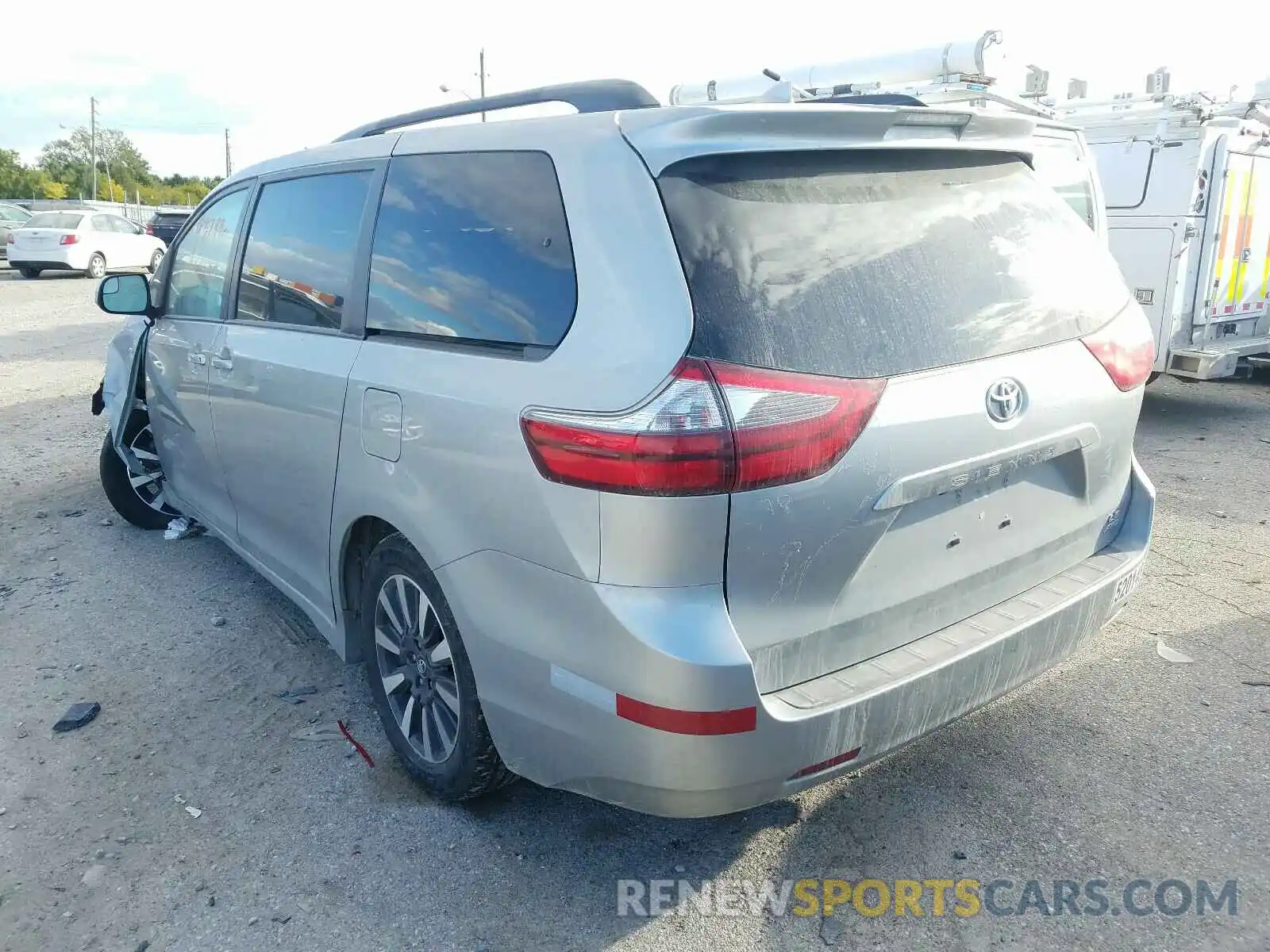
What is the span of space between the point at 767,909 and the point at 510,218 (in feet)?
6.25

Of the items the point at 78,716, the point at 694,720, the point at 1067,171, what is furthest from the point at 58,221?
the point at 694,720

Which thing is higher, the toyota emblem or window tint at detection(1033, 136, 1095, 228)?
window tint at detection(1033, 136, 1095, 228)

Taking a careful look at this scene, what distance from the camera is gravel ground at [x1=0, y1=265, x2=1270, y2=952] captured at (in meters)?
2.52

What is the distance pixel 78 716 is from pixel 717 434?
279cm

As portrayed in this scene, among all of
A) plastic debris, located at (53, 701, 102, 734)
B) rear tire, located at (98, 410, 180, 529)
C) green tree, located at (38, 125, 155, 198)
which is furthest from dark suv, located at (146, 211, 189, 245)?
green tree, located at (38, 125, 155, 198)

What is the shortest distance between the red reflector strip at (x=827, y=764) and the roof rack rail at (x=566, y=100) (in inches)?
65.3

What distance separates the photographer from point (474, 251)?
2.70m

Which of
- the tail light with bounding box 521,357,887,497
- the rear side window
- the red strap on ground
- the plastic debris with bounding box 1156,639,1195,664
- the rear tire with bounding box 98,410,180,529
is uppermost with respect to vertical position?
the rear side window

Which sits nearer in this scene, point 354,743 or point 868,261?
point 868,261

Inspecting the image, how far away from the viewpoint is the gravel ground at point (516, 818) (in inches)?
99.1

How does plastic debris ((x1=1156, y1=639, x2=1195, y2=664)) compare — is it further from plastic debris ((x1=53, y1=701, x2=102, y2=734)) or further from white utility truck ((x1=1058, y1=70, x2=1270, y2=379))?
white utility truck ((x1=1058, y1=70, x2=1270, y2=379))

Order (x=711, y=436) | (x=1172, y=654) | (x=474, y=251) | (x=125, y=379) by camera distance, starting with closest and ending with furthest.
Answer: (x=711, y=436) < (x=474, y=251) < (x=1172, y=654) < (x=125, y=379)

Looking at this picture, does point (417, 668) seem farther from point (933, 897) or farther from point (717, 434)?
point (933, 897)

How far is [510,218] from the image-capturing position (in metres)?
2.61
